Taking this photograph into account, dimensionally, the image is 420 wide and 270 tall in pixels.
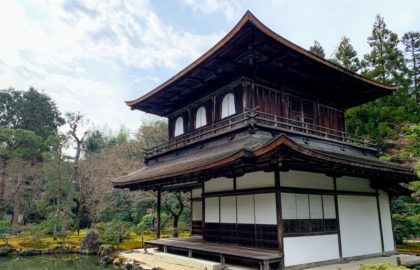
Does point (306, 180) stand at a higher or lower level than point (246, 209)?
higher

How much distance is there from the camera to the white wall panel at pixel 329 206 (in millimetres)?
10656

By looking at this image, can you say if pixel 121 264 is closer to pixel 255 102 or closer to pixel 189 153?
pixel 189 153

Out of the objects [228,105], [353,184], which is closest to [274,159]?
[228,105]

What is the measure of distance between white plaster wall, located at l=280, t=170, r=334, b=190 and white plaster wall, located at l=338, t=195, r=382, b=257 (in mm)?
867

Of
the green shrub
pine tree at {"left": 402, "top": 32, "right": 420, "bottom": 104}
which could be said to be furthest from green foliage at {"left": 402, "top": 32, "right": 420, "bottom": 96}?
the green shrub

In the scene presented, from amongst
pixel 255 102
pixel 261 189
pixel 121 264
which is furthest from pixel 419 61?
pixel 121 264

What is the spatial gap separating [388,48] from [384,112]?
6595 mm

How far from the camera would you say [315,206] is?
1040 cm

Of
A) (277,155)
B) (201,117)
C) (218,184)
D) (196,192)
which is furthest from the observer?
(196,192)

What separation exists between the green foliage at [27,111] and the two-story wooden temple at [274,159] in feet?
113

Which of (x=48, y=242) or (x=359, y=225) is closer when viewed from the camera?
(x=359, y=225)

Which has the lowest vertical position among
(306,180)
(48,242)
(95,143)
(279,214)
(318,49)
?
(48,242)

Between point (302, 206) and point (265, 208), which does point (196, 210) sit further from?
point (302, 206)

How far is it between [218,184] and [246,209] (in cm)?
194
